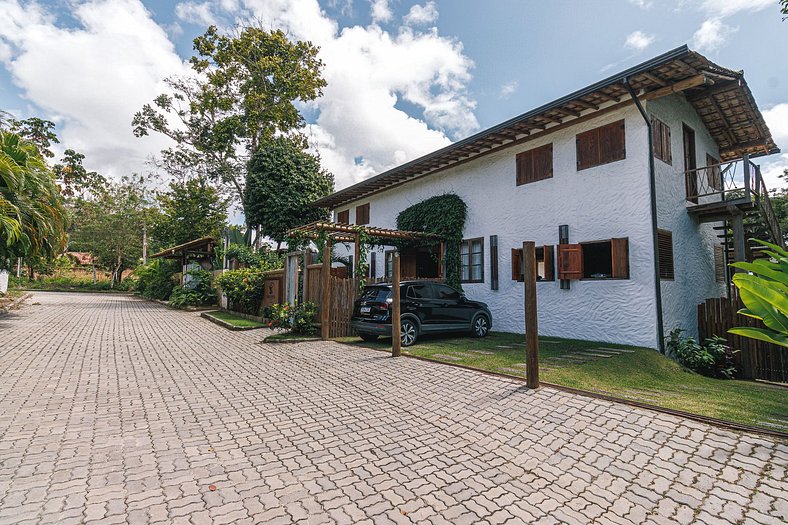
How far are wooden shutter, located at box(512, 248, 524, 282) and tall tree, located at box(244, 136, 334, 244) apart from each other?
523 inches

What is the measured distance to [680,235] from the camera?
10.6 meters

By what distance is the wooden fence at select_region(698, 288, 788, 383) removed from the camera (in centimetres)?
831

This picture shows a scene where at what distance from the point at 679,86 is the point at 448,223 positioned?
24.0 ft

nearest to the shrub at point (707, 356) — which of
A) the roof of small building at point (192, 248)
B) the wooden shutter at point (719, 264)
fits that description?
the wooden shutter at point (719, 264)

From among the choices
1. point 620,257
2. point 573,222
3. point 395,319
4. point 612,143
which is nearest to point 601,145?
point 612,143

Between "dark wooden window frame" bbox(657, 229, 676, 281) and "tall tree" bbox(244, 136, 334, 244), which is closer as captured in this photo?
"dark wooden window frame" bbox(657, 229, 676, 281)

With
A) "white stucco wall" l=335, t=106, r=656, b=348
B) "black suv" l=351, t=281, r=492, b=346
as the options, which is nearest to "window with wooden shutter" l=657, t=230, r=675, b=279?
"white stucco wall" l=335, t=106, r=656, b=348

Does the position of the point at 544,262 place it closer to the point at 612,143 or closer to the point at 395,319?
the point at 612,143

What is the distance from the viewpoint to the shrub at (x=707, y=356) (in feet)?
28.8

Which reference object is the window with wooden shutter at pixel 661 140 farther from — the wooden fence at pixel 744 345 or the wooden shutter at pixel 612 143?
the wooden fence at pixel 744 345

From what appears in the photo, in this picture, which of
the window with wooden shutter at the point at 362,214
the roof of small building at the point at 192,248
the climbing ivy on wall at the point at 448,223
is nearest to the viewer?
the climbing ivy on wall at the point at 448,223

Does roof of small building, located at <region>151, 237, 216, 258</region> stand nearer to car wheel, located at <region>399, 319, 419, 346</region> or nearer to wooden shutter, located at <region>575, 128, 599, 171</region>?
car wheel, located at <region>399, 319, 419, 346</region>

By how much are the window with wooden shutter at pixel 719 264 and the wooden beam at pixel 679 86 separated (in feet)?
18.7

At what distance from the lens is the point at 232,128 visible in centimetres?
2536
